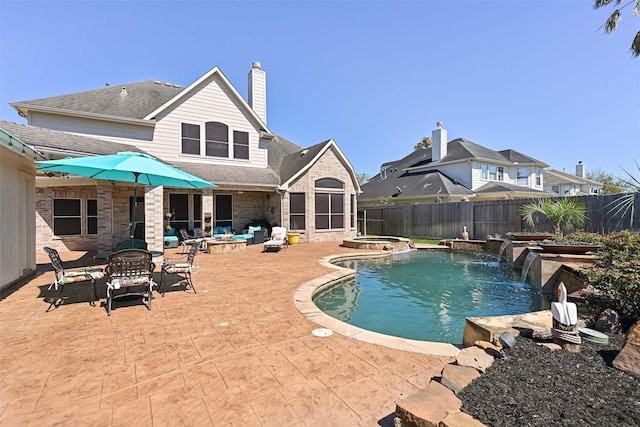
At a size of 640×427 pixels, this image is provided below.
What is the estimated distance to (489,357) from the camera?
321 cm

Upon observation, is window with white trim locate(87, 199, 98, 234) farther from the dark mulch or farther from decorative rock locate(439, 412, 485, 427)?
the dark mulch

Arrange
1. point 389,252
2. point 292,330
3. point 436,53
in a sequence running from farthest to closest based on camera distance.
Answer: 1. point 389,252
2. point 436,53
3. point 292,330

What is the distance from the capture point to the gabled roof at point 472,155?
26.3 m

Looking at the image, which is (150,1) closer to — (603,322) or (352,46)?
(352,46)

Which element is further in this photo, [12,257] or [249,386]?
[12,257]

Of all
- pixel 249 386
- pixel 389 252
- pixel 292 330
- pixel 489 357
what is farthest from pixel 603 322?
pixel 389 252

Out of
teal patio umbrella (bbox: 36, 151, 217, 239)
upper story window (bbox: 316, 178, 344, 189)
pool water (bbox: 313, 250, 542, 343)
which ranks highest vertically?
upper story window (bbox: 316, 178, 344, 189)

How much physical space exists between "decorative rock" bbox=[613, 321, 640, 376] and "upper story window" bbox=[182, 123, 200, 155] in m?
17.0

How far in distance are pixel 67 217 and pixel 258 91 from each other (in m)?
12.9

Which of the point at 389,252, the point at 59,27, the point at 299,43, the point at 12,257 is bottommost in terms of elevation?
the point at 389,252

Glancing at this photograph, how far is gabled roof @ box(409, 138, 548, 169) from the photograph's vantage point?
1036 inches

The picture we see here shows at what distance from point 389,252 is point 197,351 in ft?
39.1

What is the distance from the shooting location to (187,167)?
50.2 ft

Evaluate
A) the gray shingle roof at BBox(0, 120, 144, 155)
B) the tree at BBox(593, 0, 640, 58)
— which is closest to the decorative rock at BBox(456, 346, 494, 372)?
the gray shingle roof at BBox(0, 120, 144, 155)
